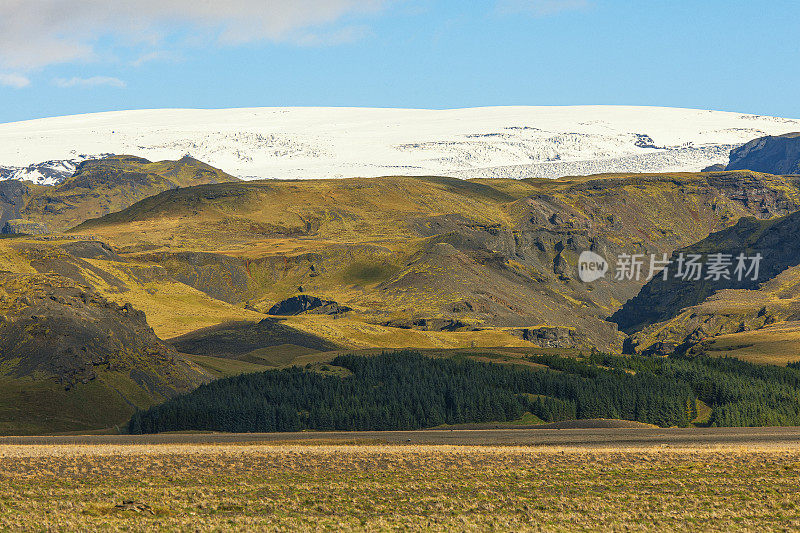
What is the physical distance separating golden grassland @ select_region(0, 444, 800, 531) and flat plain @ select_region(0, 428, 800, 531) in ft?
0.30

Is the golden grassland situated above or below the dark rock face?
below

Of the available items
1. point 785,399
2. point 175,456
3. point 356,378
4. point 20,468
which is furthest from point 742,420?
point 20,468

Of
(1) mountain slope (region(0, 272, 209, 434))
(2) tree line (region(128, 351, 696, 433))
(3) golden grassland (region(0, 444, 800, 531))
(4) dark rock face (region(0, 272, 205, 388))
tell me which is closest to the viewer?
(3) golden grassland (region(0, 444, 800, 531))

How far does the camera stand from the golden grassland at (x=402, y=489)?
149 ft

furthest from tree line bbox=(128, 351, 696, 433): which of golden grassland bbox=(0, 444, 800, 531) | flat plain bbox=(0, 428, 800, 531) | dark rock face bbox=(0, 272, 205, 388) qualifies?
golden grassland bbox=(0, 444, 800, 531)

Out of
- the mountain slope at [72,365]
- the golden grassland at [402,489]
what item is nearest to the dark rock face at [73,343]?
the mountain slope at [72,365]

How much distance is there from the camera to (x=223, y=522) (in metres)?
45.3

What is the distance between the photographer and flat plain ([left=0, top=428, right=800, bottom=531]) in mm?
45594

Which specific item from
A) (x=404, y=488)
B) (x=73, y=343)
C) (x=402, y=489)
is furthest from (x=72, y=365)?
(x=402, y=489)

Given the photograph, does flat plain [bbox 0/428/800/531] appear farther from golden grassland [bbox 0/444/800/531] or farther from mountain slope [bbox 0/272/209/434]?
mountain slope [bbox 0/272/209/434]

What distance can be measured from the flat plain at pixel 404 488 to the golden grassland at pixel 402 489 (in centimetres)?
9

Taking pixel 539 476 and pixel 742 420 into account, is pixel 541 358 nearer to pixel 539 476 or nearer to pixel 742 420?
pixel 742 420

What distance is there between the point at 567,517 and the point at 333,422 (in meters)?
88.7

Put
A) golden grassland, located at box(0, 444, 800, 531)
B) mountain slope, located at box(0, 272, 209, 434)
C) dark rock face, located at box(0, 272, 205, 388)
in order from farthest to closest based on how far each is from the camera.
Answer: dark rock face, located at box(0, 272, 205, 388), mountain slope, located at box(0, 272, 209, 434), golden grassland, located at box(0, 444, 800, 531)
